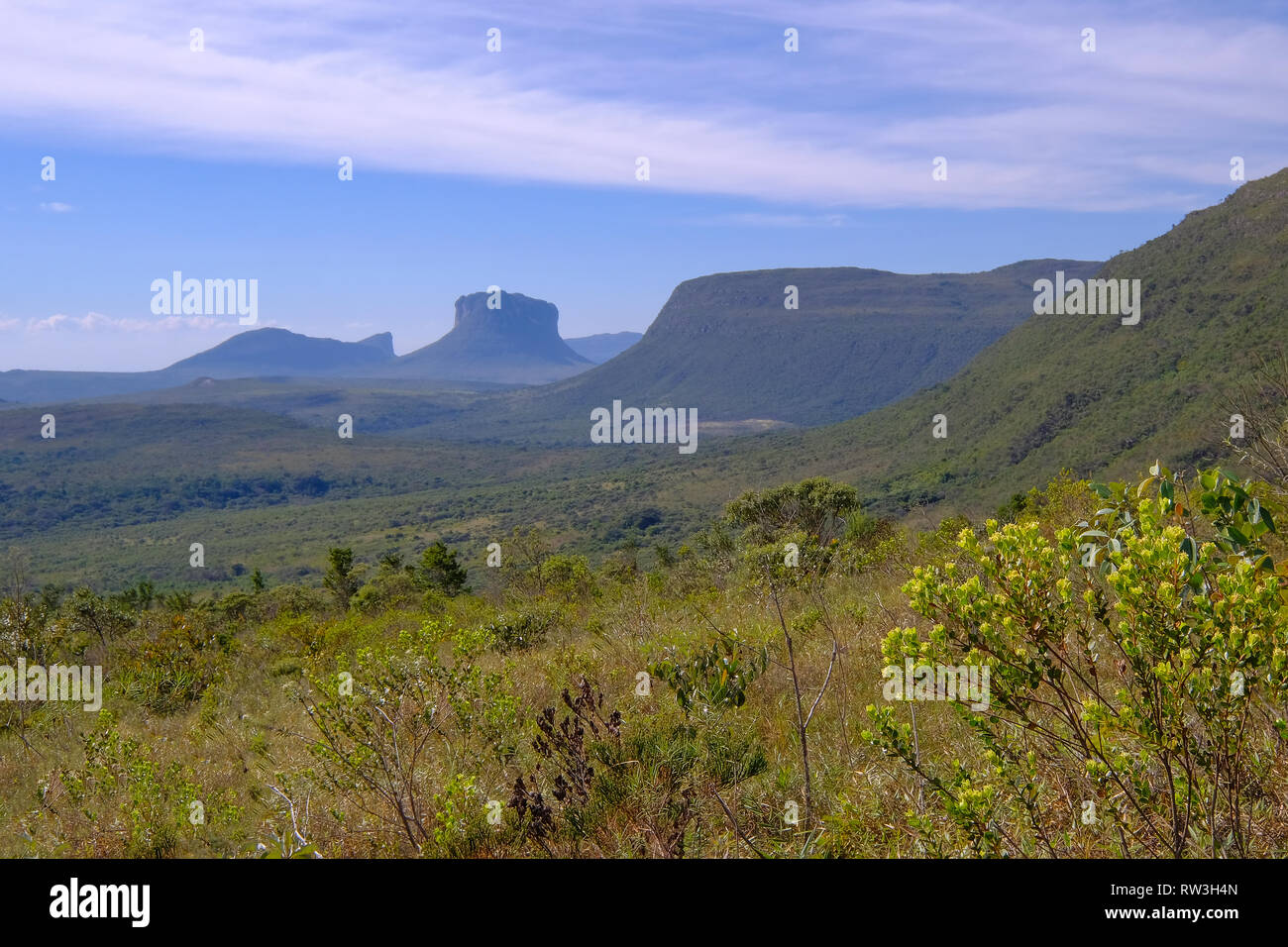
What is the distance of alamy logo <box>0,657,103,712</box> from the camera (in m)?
8.54

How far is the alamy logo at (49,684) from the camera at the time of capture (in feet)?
28.0

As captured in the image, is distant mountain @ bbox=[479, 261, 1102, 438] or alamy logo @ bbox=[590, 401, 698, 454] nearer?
alamy logo @ bbox=[590, 401, 698, 454]

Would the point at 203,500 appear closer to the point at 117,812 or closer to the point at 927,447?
the point at 927,447

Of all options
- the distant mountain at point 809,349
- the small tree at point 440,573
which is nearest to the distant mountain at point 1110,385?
the small tree at point 440,573

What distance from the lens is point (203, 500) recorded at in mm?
108938

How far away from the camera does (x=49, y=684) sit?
30.4 feet

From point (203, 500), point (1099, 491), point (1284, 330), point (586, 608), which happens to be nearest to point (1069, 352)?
point (1284, 330)
